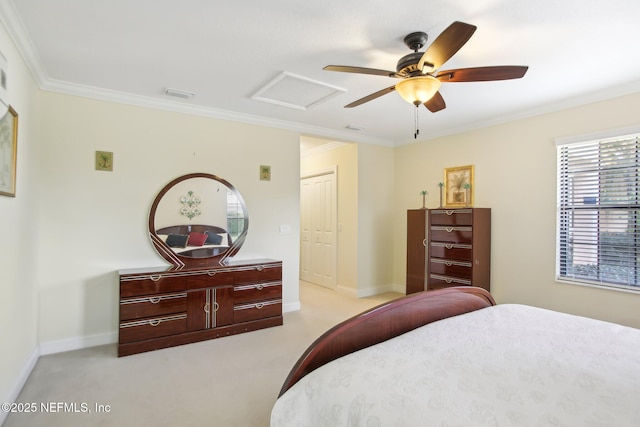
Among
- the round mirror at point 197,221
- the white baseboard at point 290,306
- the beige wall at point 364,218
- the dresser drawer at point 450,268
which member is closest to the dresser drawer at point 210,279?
the round mirror at point 197,221

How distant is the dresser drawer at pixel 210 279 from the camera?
3.35 metres

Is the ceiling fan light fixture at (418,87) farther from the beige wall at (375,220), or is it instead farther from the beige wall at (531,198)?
the beige wall at (375,220)

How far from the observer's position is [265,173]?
14.1ft

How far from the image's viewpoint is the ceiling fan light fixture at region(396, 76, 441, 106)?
2.13m

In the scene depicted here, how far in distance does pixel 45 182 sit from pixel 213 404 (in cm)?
259

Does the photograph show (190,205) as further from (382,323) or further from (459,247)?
(459,247)

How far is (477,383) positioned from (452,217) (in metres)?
3.13

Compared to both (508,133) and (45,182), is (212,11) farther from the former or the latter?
(508,133)

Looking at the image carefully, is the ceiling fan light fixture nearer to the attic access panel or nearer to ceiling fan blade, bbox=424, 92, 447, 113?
ceiling fan blade, bbox=424, 92, 447, 113

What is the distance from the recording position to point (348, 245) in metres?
5.42

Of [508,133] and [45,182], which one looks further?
[508,133]

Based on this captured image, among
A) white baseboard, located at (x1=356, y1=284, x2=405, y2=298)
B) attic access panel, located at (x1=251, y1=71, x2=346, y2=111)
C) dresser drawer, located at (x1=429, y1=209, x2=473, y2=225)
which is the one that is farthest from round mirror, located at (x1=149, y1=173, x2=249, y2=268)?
dresser drawer, located at (x1=429, y1=209, x2=473, y2=225)

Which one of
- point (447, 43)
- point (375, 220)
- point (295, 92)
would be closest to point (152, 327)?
point (295, 92)

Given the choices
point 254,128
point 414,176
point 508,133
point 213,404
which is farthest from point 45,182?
point 508,133
